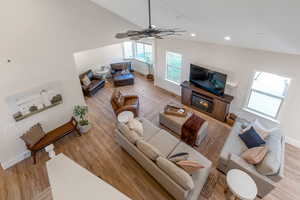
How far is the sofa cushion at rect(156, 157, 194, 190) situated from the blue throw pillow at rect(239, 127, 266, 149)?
6.72 ft

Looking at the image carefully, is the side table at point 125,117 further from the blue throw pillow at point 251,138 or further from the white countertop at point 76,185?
the blue throw pillow at point 251,138

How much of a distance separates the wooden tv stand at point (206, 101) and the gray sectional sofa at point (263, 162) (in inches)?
56.0

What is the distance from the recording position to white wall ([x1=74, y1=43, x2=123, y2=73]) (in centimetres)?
835

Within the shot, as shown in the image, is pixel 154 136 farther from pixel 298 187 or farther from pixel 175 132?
pixel 298 187

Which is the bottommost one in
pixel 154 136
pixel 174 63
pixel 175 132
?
pixel 175 132

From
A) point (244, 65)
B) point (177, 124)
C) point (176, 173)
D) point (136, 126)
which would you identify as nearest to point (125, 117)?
point (136, 126)

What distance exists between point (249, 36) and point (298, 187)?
372 cm

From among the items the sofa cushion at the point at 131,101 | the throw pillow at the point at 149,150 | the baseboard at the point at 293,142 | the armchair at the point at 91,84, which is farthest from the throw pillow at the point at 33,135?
the baseboard at the point at 293,142

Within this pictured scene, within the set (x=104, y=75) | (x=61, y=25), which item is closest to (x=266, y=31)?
(x=61, y=25)

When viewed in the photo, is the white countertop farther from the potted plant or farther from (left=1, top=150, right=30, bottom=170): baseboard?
(left=1, top=150, right=30, bottom=170): baseboard

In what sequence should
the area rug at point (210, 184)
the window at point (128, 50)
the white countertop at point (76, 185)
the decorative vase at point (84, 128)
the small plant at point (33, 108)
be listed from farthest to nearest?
the window at point (128, 50) → the decorative vase at point (84, 128) → the small plant at point (33, 108) → the area rug at point (210, 184) → the white countertop at point (76, 185)

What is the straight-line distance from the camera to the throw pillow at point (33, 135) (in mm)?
4406

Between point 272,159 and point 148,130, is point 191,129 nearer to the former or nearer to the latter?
point 148,130

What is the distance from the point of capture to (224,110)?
5707 mm
